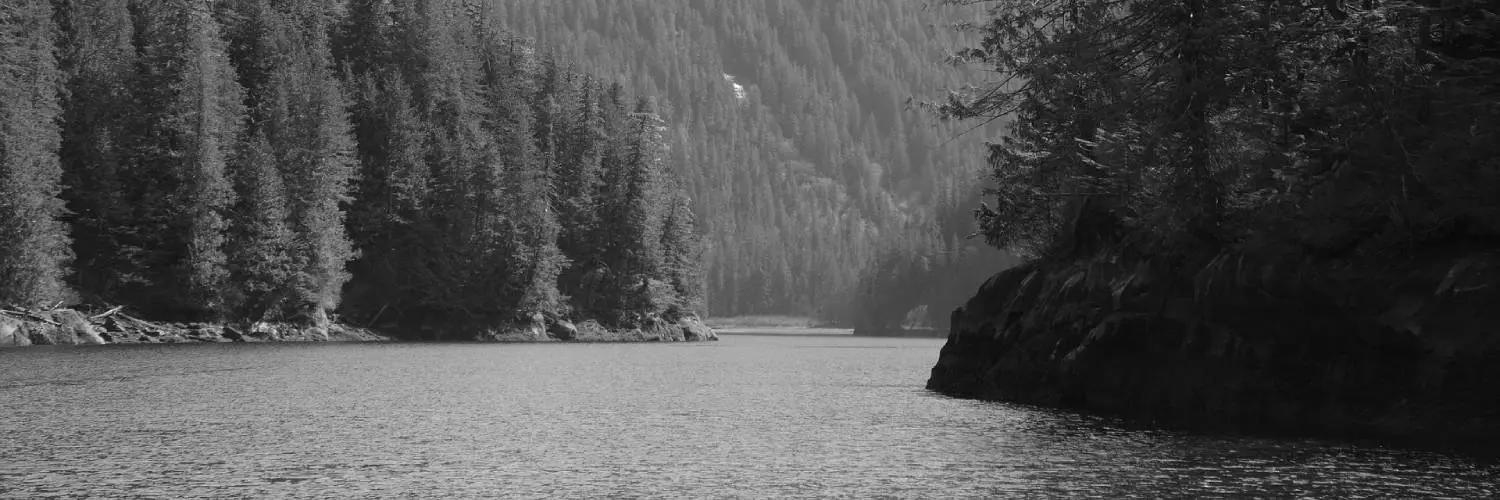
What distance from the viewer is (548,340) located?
93688 millimetres

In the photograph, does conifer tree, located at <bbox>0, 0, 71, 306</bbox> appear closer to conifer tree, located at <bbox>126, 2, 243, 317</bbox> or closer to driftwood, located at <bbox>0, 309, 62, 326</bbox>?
driftwood, located at <bbox>0, 309, 62, 326</bbox>

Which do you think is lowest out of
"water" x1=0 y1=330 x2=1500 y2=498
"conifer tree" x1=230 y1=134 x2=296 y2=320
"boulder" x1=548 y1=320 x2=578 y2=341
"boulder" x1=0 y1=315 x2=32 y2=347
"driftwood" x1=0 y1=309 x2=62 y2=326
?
"water" x1=0 y1=330 x2=1500 y2=498

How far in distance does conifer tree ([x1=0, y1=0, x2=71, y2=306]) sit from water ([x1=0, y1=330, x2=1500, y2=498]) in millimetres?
24644

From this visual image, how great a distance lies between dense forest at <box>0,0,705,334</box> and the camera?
238 ft

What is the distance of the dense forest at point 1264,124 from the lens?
79.6 ft

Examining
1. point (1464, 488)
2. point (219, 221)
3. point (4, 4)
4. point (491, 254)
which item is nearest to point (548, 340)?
point (491, 254)

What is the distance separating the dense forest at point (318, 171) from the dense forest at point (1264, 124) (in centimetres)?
4943

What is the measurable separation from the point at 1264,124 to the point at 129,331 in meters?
60.8

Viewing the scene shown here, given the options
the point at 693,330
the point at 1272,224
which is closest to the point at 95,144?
the point at 693,330

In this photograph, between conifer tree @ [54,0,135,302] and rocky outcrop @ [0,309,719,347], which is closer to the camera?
rocky outcrop @ [0,309,719,347]

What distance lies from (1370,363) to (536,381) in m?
26.1

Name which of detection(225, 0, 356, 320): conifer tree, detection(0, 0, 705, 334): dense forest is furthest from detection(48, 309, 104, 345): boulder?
detection(225, 0, 356, 320): conifer tree

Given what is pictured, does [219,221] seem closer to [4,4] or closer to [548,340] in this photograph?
[4,4]

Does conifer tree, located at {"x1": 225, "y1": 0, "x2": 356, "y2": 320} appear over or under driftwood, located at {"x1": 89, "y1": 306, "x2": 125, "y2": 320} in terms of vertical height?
over
